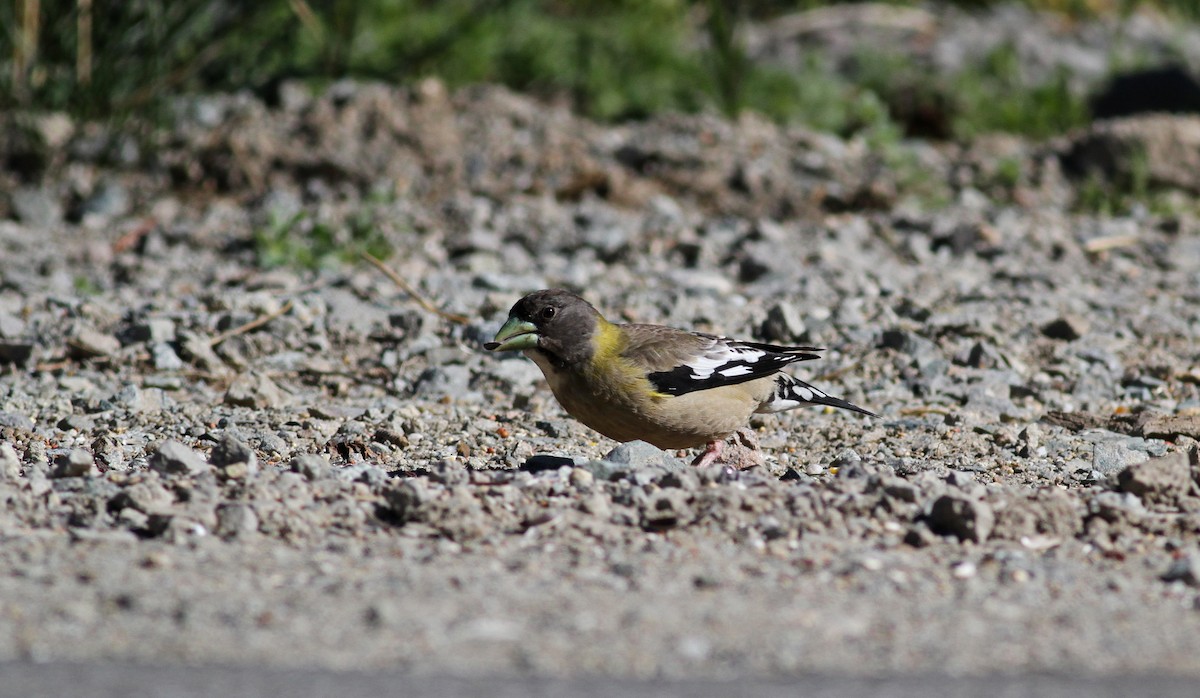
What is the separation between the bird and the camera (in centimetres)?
570

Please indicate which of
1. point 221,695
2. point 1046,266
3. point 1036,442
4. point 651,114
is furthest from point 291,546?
point 651,114

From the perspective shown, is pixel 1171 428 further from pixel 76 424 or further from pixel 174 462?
pixel 76 424

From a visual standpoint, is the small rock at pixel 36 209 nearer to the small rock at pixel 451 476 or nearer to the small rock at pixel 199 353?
the small rock at pixel 199 353

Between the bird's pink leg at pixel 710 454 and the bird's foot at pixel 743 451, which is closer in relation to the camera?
the bird's foot at pixel 743 451

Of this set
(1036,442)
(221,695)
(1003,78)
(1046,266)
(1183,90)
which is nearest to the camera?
(221,695)

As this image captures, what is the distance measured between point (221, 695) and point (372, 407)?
3.23m

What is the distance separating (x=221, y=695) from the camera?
9.43 feet

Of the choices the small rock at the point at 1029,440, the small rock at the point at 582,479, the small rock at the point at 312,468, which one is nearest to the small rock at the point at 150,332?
the small rock at the point at 312,468

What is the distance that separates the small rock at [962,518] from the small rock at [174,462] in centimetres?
219

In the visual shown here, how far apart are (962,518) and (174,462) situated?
2.36 m

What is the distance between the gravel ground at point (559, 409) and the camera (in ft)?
11.0

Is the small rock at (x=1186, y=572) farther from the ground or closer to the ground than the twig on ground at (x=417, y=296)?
closer to the ground

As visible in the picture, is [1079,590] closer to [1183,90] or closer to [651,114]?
[651,114]

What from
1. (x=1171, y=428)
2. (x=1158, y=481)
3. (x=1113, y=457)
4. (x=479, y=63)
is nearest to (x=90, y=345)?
(x=1113, y=457)
